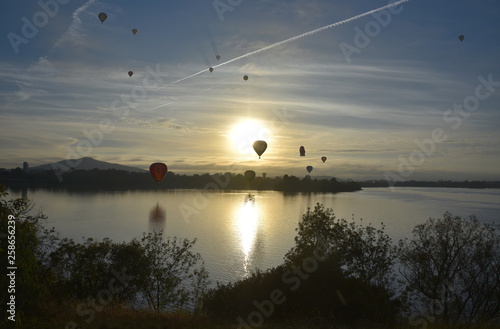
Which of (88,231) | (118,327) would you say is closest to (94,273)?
(118,327)

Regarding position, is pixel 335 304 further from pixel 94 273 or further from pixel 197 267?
pixel 197 267

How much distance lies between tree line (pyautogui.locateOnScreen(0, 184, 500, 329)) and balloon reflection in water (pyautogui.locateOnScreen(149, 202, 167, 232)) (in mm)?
30576

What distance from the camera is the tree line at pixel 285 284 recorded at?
604 inches

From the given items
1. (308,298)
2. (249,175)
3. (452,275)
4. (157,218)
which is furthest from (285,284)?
(249,175)

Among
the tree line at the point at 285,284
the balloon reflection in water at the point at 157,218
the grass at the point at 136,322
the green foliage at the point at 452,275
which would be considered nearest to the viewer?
the grass at the point at 136,322

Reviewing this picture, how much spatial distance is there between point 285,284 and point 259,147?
121ft

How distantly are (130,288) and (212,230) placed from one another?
41.7 meters

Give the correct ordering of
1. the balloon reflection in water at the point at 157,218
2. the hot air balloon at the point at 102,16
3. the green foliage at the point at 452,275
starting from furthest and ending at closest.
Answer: the balloon reflection in water at the point at 157,218 → the hot air balloon at the point at 102,16 → the green foliage at the point at 452,275

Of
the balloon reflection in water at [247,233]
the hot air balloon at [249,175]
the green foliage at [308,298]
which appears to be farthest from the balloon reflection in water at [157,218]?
the green foliage at [308,298]

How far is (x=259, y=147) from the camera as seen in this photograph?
56.4m

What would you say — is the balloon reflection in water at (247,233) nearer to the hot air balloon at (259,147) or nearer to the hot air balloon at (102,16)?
the hot air balloon at (259,147)

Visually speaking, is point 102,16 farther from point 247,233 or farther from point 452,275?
point 247,233

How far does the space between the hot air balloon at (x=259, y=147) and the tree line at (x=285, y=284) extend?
68.8 feet

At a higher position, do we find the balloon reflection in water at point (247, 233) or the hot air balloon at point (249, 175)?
the hot air balloon at point (249, 175)
